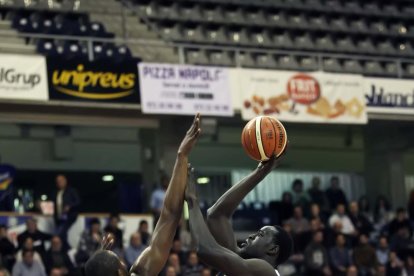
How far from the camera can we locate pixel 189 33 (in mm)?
23547

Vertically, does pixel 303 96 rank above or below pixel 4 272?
above

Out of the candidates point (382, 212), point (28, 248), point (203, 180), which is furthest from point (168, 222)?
point (203, 180)

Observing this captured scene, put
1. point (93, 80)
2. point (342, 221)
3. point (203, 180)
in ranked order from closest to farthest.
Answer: point (93, 80) < point (342, 221) < point (203, 180)

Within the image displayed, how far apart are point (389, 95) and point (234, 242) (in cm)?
1691

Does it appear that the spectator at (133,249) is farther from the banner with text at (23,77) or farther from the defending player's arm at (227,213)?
the defending player's arm at (227,213)

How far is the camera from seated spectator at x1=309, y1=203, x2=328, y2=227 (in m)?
20.2

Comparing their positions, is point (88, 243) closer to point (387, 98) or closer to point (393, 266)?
point (393, 266)

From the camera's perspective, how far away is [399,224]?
21.5 meters

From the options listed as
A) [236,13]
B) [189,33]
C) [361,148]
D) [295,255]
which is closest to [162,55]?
[189,33]

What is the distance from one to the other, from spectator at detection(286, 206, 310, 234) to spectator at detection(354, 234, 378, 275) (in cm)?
95

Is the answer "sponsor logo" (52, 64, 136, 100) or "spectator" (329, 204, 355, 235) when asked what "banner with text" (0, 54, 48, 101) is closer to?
"sponsor logo" (52, 64, 136, 100)

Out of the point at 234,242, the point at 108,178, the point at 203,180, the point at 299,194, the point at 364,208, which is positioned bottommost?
the point at 364,208

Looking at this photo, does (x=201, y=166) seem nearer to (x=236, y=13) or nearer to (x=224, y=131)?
(x=224, y=131)

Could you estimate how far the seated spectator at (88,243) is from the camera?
57.3 ft
